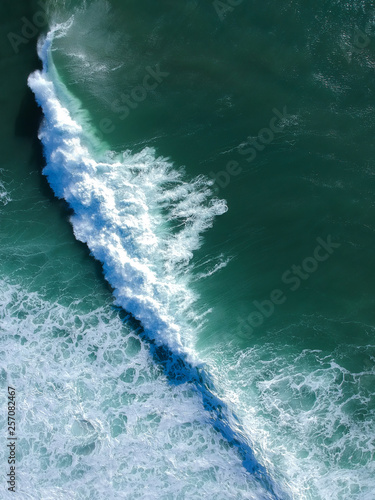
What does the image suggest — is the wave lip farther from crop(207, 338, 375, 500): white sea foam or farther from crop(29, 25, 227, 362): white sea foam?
crop(207, 338, 375, 500): white sea foam

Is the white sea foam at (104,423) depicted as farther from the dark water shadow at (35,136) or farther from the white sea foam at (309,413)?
the dark water shadow at (35,136)

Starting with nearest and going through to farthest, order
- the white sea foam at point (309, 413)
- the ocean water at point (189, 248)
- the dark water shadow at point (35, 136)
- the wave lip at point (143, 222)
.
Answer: the white sea foam at point (309, 413), the ocean water at point (189, 248), the wave lip at point (143, 222), the dark water shadow at point (35, 136)

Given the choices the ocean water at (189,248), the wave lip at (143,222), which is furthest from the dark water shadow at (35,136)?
the wave lip at (143,222)

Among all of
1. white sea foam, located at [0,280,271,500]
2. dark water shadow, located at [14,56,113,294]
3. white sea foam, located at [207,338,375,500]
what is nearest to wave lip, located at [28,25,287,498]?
dark water shadow, located at [14,56,113,294]

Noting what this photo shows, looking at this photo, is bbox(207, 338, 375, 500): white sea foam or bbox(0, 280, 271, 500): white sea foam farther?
bbox(0, 280, 271, 500): white sea foam

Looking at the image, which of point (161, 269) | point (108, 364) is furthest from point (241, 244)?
point (108, 364)
